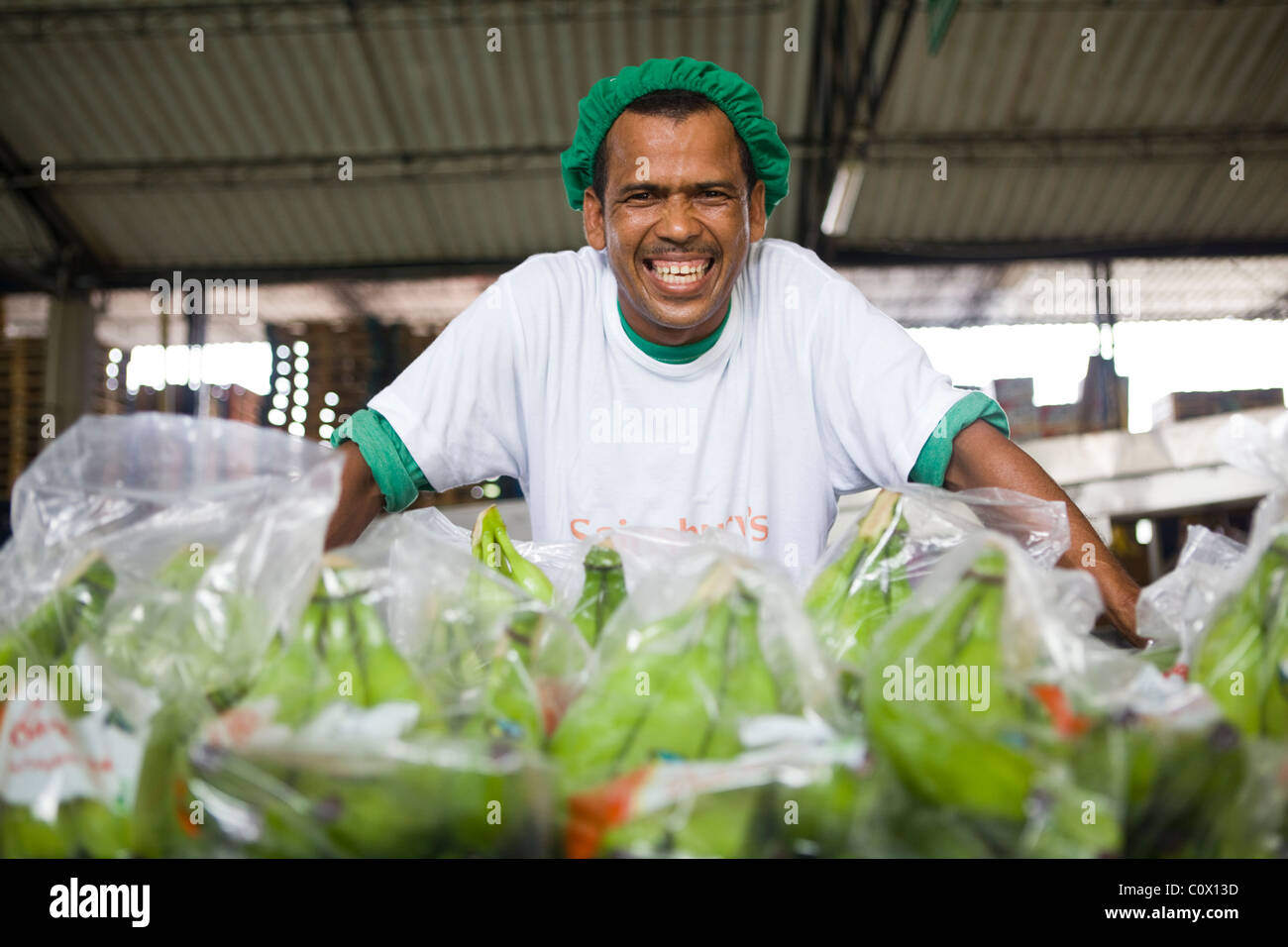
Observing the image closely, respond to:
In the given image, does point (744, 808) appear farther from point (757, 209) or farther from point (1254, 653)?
point (757, 209)

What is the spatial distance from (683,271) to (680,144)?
0.19m

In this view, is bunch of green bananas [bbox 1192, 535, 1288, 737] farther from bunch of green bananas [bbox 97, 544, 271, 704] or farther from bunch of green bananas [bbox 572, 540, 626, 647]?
bunch of green bananas [bbox 97, 544, 271, 704]

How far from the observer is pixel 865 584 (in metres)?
0.90

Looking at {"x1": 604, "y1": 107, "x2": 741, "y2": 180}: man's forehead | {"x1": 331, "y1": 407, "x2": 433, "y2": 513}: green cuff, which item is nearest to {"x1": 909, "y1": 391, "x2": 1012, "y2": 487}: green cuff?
{"x1": 604, "y1": 107, "x2": 741, "y2": 180}: man's forehead

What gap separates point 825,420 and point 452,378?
2.00ft

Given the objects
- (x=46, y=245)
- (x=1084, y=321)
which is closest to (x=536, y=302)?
(x=46, y=245)

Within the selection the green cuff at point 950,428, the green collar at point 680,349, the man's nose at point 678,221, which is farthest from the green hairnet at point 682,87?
the green cuff at point 950,428

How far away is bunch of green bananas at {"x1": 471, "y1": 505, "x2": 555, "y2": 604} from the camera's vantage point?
1055 millimetres

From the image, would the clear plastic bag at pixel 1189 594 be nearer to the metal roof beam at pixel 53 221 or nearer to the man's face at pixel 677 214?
the man's face at pixel 677 214

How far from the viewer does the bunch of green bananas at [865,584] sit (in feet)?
2.89

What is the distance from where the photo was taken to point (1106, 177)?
962cm

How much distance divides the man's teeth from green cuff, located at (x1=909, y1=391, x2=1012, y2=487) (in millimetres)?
434

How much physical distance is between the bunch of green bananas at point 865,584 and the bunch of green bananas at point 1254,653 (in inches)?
9.4

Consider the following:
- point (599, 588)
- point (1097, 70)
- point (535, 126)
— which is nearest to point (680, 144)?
point (599, 588)
